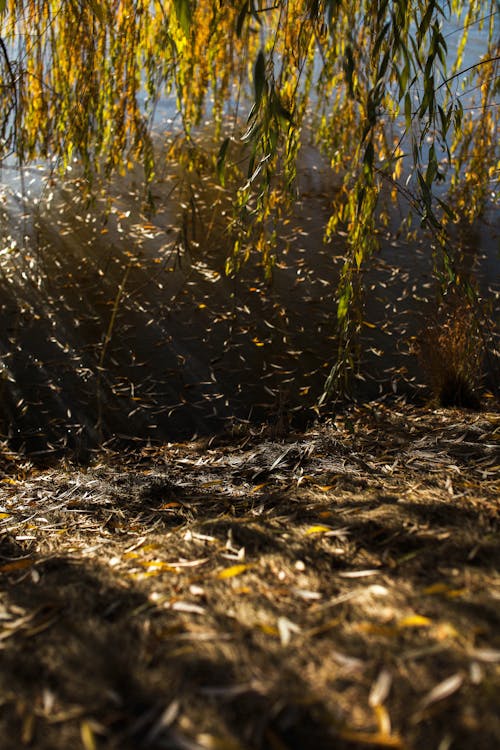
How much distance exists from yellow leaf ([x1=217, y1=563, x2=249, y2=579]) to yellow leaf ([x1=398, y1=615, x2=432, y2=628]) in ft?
1.42

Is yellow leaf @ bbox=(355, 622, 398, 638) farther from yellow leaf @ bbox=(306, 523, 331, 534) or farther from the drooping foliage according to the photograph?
the drooping foliage

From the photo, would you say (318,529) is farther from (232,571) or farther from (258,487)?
(258,487)

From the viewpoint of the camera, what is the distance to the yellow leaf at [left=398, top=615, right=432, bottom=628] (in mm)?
1316

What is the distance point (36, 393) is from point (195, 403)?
2.54ft

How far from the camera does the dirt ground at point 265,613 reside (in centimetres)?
113

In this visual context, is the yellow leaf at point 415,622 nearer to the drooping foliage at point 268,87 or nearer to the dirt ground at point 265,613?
the dirt ground at point 265,613

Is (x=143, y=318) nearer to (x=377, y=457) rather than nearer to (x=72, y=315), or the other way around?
(x=72, y=315)

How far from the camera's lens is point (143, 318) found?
164 inches

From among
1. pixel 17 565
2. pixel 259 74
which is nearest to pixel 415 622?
pixel 17 565

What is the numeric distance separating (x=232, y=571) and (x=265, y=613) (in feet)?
0.78

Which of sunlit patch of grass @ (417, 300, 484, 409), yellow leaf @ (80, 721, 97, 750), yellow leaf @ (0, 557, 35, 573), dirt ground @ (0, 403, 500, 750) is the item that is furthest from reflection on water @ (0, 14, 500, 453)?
yellow leaf @ (80, 721, 97, 750)

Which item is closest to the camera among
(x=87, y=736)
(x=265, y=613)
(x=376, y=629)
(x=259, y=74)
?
(x=87, y=736)

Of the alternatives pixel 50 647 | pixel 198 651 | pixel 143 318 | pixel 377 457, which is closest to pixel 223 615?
pixel 198 651

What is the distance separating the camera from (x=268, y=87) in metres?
2.11
